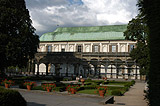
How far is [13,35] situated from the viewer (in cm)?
2823

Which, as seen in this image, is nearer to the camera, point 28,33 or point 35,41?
point 28,33

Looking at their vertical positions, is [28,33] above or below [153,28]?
above

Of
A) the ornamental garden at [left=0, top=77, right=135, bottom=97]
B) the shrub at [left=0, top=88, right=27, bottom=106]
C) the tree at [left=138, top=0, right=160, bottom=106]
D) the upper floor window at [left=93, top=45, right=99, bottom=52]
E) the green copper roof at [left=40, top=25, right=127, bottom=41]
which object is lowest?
the ornamental garden at [left=0, top=77, right=135, bottom=97]

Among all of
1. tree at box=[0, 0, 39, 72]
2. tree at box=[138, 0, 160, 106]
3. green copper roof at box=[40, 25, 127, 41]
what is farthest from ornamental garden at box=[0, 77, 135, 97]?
green copper roof at box=[40, 25, 127, 41]

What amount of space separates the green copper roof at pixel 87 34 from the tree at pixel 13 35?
27.8 metres

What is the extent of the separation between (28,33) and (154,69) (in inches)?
945

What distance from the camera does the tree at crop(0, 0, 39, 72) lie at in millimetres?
25555

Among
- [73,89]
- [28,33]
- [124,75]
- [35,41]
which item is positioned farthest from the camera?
[124,75]

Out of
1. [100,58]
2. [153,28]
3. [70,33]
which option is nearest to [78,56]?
[100,58]

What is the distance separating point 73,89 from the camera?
601 inches

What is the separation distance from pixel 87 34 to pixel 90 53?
8.24 metres

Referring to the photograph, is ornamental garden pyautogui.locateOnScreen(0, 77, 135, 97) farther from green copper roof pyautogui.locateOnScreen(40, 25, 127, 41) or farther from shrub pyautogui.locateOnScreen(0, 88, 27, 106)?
green copper roof pyautogui.locateOnScreen(40, 25, 127, 41)

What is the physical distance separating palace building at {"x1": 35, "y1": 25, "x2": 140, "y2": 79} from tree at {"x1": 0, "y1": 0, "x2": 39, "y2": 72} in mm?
17904

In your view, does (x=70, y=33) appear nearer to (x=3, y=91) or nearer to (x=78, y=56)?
(x=78, y=56)
